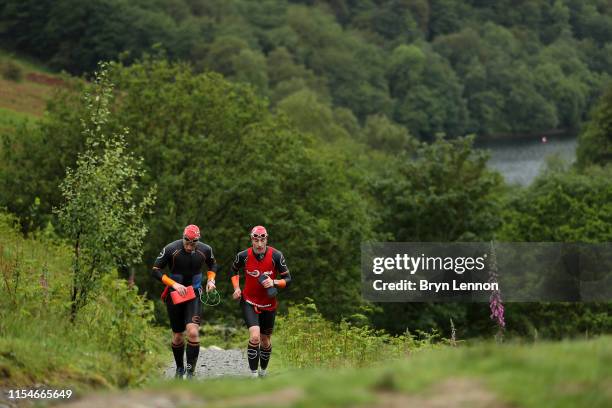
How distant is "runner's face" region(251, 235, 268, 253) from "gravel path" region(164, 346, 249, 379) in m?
2.71

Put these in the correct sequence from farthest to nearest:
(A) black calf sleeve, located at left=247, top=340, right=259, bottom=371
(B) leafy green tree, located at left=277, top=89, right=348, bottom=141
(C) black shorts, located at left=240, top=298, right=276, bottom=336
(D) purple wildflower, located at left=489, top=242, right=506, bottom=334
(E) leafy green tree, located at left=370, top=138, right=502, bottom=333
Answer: (B) leafy green tree, located at left=277, top=89, right=348, bottom=141 < (E) leafy green tree, located at left=370, top=138, right=502, bottom=333 < (C) black shorts, located at left=240, top=298, right=276, bottom=336 < (A) black calf sleeve, located at left=247, top=340, right=259, bottom=371 < (D) purple wildflower, located at left=489, top=242, right=506, bottom=334

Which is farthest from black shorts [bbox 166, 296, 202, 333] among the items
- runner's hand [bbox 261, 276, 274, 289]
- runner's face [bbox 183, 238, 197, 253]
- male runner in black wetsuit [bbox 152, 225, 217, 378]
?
runner's hand [bbox 261, 276, 274, 289]

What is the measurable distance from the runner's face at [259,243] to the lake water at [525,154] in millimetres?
98516

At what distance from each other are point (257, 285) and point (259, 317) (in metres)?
0.66

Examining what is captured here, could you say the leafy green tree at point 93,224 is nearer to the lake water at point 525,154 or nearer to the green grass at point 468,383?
the green grass at point 468,383

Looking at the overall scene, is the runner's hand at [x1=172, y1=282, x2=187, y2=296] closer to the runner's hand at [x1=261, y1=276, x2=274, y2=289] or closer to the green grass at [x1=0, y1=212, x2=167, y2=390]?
the green grass at [x1=0, y1=212, x2=167, y2=390]

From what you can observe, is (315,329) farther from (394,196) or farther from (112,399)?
(394,196)

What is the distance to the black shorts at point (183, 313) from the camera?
52.2 ft

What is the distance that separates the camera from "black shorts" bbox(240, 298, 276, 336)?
16.3m

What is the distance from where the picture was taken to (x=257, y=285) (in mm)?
16219

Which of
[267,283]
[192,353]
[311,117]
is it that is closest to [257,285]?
[267,283]

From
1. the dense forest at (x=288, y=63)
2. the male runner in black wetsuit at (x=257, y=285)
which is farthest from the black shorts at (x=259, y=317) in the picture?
the dense forest at (x=288, y=63)

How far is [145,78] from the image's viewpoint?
45562 millimetres

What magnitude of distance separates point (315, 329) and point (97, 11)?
4615 inches
